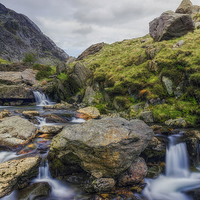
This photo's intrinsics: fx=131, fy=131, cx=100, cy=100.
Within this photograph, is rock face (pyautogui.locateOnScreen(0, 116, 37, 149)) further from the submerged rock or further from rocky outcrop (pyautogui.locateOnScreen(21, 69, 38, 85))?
rocky outcrop (pyautogui.locateOnScreen(21, 69, 38, 85))

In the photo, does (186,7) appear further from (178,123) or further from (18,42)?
(18,42)

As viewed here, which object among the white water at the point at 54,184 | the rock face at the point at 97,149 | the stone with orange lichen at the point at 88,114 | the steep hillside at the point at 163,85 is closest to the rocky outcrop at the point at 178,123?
the steep hillside at the point at 163,85

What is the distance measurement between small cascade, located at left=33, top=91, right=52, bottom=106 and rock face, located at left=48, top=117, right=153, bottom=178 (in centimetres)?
1648

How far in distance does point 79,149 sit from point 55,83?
Answer: 19596 millimetres

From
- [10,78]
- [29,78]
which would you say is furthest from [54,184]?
[10,78]

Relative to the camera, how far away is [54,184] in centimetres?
577

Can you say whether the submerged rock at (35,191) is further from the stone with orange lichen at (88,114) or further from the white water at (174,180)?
the stone with orange lichen at (88,114)

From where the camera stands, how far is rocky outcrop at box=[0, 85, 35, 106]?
757 inches

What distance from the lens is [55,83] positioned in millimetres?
23188

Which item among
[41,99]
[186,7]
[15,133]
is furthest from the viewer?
[186,7]

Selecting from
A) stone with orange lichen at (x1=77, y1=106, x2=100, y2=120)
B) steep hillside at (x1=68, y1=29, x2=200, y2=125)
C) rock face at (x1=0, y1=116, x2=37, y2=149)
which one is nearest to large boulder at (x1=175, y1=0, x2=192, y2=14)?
steep hillside at (x1=68, y1=29, x2=200, y2=125)

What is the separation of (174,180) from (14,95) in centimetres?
2164

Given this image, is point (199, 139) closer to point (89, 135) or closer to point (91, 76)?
point (89, 135)

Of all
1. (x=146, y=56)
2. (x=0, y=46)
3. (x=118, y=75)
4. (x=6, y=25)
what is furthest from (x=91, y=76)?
(x=6, y=25)
